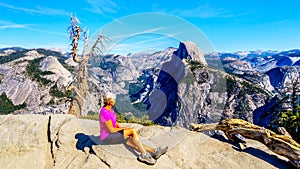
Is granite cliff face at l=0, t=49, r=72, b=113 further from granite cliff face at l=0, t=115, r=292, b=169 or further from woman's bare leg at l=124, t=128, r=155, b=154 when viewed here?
woman's bare leg at l=124, t=128, r=155, b=154

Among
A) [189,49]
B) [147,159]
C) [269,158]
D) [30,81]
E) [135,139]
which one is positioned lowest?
[30,81]

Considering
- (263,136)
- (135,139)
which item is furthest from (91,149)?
(263,136)

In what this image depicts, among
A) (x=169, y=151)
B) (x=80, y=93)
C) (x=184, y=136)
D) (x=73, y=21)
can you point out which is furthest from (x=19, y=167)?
(x=73, y=21)

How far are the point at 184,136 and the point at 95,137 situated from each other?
3.37 metres

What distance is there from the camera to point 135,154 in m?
7.48

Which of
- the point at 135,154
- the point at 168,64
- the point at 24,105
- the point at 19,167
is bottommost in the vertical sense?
the point at 24,105

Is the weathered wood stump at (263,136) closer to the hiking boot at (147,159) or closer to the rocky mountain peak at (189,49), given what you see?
the rocky mountain peak at (189,49)

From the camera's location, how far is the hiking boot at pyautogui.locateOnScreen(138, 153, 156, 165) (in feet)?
23.5

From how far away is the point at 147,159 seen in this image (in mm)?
7176

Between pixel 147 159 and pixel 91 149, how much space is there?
1886 mm

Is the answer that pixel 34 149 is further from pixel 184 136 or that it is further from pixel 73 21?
pixel 73 21

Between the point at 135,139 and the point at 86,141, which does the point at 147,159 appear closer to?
the point at 135,139

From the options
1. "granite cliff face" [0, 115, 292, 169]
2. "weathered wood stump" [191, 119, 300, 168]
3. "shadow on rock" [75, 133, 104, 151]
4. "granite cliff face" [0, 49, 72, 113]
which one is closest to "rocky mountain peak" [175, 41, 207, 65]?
"weathered wood stump" [191, 119, 300, 168]

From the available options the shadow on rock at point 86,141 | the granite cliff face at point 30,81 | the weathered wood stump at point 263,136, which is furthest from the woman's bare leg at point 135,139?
the granite cliff face at point 30,81
